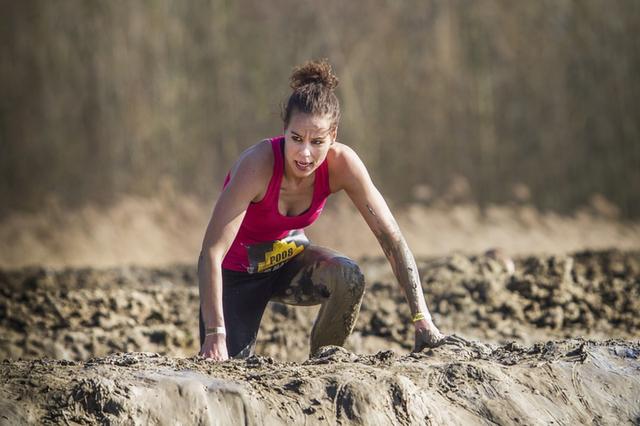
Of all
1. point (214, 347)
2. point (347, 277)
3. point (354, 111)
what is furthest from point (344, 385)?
point (354, 111)

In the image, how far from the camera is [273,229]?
4.44 meters

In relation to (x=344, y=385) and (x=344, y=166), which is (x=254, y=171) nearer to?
(x=344, y=166)

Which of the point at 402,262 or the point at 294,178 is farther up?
the point at 294,178

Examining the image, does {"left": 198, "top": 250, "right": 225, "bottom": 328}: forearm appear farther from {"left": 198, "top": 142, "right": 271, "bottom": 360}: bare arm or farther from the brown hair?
the brown hair

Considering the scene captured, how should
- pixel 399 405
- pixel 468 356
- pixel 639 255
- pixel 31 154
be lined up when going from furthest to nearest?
pixel 31 154
pixel 639 255
pixel 468 356
pixel 399 405

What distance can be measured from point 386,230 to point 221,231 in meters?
0.72

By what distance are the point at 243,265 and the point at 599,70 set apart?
1011cm

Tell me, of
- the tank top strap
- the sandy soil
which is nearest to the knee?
the tank top strap

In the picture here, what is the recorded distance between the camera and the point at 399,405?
3.42m

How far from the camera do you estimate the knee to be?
454 centimetres

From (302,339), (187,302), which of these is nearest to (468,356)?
(302,339)

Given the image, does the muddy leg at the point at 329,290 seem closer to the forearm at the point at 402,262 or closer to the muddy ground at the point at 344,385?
the forearm at the point at 402,262

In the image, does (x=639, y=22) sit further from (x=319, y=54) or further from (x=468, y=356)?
(x=468, y=356)

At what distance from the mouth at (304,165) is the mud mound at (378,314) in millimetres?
2378
